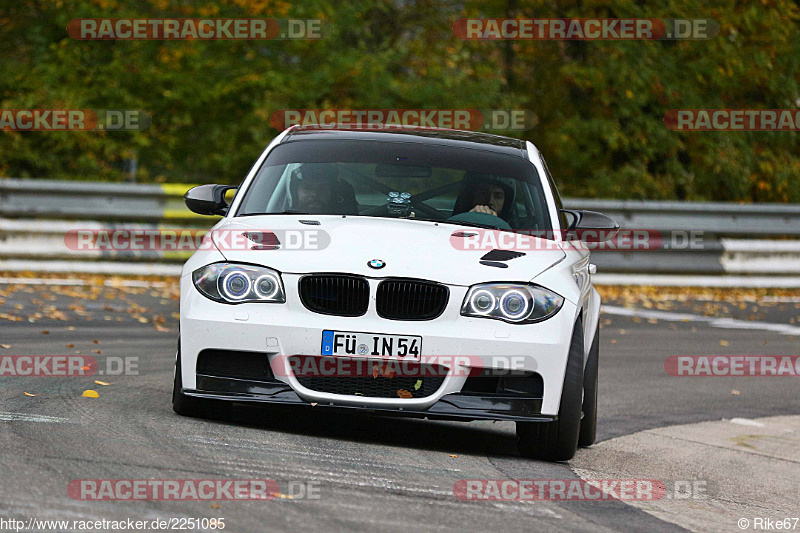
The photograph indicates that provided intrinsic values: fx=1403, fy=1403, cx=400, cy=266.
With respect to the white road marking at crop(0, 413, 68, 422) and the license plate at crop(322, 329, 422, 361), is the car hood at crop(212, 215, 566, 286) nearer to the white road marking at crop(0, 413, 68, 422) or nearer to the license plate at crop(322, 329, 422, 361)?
the license plate at crop(322, 329, 422, 361)

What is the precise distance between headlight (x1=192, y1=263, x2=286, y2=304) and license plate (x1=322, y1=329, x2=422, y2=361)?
319mm

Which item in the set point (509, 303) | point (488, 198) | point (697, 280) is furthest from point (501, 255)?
point (697, 280)

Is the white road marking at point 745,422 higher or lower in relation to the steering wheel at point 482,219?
lower

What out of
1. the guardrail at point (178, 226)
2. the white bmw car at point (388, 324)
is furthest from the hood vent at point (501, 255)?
the guardrail at point (178, 226)

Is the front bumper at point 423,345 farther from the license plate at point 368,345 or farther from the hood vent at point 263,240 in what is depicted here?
the hood vent at point 263,240

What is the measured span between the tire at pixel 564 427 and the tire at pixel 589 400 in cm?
44

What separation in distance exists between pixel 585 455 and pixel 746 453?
1279 millimetres

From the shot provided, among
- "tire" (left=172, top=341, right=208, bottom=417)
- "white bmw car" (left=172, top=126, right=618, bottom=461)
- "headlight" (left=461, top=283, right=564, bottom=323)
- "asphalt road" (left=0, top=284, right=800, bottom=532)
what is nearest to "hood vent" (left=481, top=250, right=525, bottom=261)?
"white bmw car" (left=172, top=126, right=618, bottom=461)

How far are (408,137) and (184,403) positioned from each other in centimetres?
222

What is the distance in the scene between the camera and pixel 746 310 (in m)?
16.5

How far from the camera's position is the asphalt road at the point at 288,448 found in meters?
4.82

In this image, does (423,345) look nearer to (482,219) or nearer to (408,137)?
(482,219)

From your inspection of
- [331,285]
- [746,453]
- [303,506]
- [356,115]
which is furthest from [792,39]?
[303,506]

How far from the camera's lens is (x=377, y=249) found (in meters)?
6.51
